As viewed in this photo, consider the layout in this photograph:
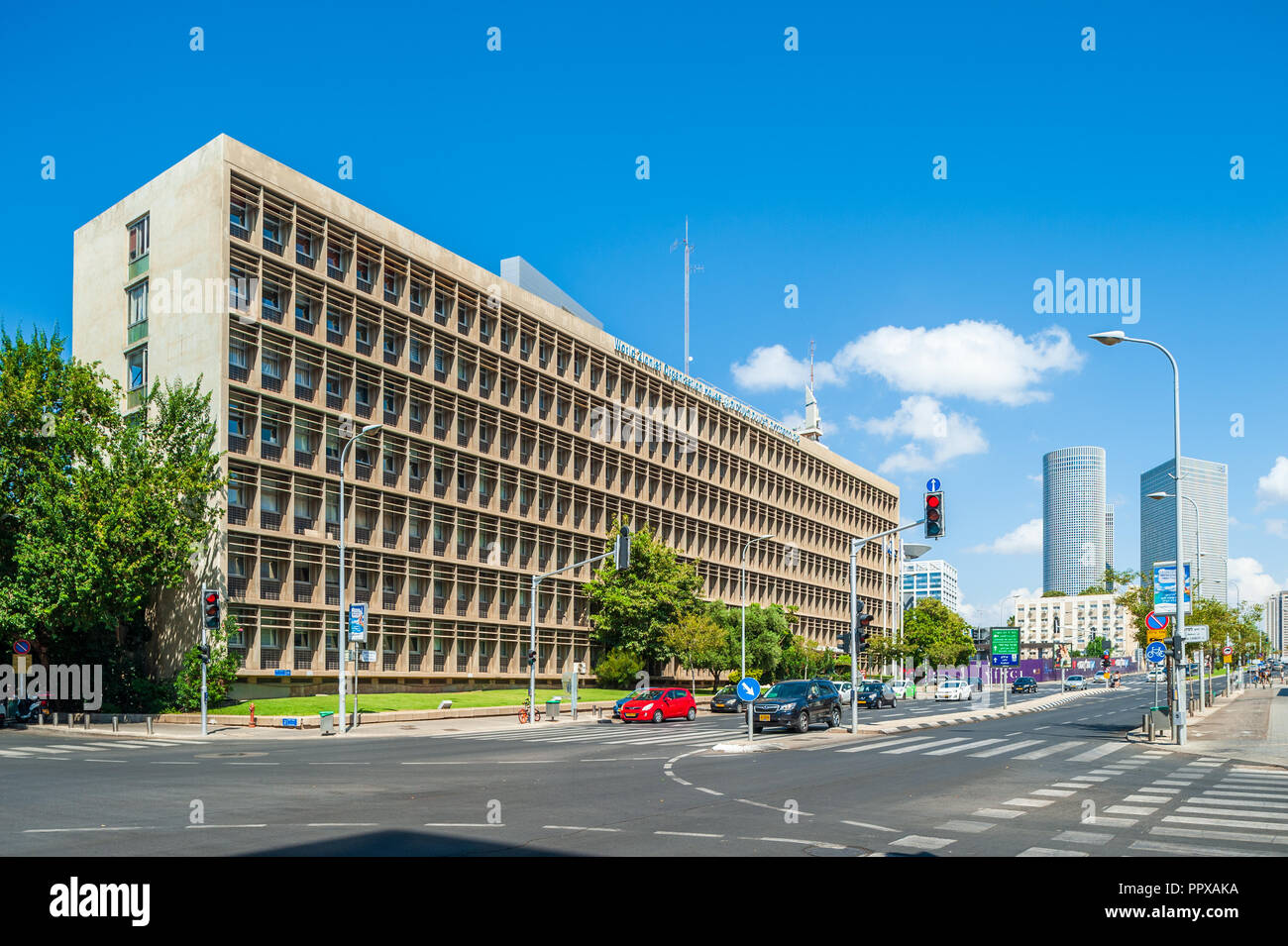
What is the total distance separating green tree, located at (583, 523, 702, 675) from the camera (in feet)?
225

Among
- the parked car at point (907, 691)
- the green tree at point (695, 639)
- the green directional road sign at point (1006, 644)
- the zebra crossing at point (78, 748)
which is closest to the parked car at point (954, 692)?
the parked car at point (907, 691)

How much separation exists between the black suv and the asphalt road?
13.8 ft

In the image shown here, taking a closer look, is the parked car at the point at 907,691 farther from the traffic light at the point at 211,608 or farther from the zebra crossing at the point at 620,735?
the traffic light at the point at 211,608

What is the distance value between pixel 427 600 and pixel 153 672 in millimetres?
15377

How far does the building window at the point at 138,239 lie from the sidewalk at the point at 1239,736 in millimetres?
49699

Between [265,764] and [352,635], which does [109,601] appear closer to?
[352,635]

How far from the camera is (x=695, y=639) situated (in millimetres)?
65312

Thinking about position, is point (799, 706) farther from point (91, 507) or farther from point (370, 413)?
point (370, 413)

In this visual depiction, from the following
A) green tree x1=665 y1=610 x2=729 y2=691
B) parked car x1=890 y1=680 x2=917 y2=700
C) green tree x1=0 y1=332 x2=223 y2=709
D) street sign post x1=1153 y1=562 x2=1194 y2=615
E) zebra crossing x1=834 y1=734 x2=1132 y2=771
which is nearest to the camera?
zebra crossing x1=834 y1=734 x2=1132 y2=771

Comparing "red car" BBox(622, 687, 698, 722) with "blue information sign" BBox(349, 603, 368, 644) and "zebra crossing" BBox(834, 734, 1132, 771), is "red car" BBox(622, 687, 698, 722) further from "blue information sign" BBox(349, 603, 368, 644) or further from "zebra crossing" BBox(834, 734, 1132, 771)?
"zebra crossing" BBox(834, 734, 1132, 771)

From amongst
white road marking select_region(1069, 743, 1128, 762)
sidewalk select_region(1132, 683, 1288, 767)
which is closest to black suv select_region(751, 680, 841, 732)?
white road marking select_region(1069, 743, 1128, 762)

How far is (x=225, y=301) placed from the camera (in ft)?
157

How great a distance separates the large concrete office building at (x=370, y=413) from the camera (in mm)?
48625

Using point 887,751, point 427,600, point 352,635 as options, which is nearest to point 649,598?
point 427,600
